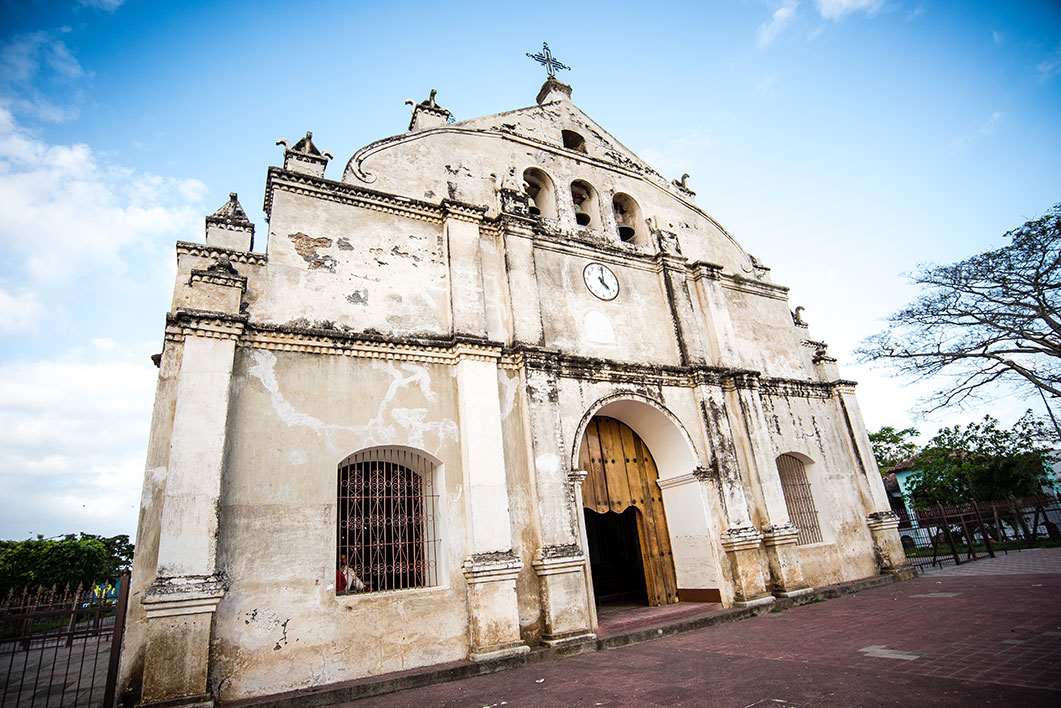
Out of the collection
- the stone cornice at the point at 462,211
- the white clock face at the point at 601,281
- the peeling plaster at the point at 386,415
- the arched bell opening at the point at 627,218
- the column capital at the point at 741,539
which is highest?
the arched bell opening at the point at 627,218

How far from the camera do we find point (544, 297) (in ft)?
32.6

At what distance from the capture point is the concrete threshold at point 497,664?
5.77 metres

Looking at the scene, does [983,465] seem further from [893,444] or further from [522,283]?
[522,283]

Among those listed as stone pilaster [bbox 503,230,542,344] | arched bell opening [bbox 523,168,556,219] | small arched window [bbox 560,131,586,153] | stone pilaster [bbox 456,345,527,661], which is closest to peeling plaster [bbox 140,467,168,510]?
stone pilaster [bbox 456,345,527,661]

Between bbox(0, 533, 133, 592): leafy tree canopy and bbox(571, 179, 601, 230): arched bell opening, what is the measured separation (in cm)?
2453

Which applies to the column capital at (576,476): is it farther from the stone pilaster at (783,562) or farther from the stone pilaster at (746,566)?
the stone pilaster at (783,562)

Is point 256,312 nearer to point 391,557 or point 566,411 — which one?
point 391,557

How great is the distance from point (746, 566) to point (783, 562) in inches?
35.3

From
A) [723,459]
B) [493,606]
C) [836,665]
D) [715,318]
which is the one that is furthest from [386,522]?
[715,318]

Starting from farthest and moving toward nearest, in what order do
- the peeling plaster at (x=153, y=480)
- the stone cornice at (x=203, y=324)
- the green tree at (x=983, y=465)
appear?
the green tree at (x=983, y=465) < the stone cornice at (x=203, y=324) < the peeling plaster at (x=153, y=480)

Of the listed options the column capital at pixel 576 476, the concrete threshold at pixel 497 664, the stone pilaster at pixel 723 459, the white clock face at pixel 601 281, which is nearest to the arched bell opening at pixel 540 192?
the white clock face at pixel 601 281

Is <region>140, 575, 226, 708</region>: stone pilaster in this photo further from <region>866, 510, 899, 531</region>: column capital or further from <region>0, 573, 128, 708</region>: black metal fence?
<region>866, 510, 899, 531</region>: column capital

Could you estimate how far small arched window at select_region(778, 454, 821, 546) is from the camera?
37.1 ft

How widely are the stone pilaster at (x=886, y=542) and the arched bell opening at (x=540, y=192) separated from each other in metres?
9.66
